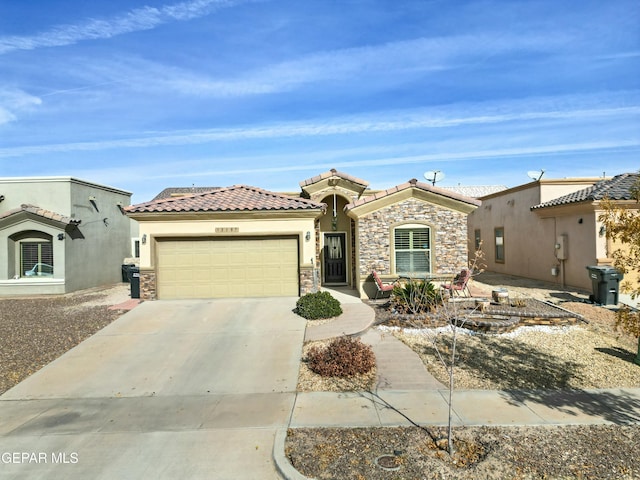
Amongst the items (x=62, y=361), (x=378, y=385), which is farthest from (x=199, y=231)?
(x=378, y=385)

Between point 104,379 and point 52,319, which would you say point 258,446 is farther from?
point 52,319

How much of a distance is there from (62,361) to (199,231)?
20.7 feet

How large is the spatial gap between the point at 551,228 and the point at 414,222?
7.40 m

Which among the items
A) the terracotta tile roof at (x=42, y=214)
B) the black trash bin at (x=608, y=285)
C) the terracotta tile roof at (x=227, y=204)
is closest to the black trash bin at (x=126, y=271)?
the terracotta tile roof at (x=42, y=214)

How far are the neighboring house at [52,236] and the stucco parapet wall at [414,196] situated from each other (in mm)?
9591

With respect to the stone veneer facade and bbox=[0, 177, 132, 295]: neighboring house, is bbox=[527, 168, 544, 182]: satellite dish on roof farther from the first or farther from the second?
bbox=[0, 177, 132, 295]: neighboring house

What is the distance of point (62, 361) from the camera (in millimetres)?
8312

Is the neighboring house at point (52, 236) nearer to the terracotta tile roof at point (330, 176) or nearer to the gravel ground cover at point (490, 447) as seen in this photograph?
the terracotta tile roof at point (330, 176)

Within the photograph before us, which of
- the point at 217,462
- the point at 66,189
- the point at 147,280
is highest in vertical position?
the point at 66,189

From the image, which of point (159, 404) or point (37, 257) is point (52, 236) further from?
point (159, 404)

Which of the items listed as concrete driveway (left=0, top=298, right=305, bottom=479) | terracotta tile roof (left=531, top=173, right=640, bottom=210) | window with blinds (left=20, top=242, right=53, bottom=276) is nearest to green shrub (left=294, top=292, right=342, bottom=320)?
concrete driveway (left=0, top=298, right=305, bottom=479)

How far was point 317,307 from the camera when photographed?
1095 centimetres

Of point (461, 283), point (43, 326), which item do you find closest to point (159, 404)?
point (43, 326)

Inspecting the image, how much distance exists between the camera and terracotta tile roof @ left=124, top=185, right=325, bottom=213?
1367 centimetres
